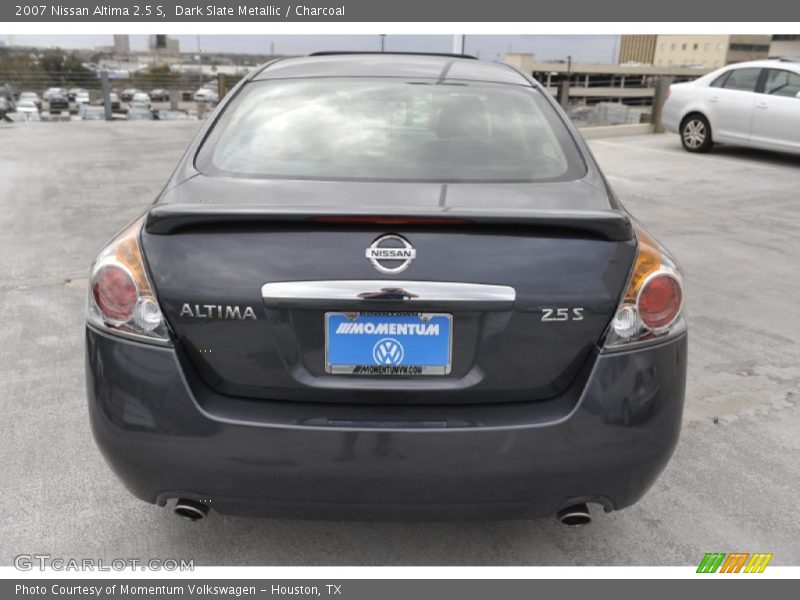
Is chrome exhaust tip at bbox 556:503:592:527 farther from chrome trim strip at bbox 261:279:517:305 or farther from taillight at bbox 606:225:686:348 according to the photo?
chrome trim strip at bbox 261:279:517:305

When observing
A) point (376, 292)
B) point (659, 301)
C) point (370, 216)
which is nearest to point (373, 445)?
point (376, 292)

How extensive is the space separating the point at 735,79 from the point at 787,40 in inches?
4740

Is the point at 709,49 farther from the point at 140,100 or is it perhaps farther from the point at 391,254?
the point at 391,254

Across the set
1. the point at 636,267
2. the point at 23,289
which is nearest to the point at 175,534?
the point at 636,267

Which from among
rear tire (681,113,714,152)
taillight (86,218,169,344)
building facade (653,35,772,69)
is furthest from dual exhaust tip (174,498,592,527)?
building facade (653,35,772,69)

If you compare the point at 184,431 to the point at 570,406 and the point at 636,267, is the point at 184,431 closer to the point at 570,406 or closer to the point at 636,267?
the point at 570,406

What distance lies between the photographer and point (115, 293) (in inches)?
85.5

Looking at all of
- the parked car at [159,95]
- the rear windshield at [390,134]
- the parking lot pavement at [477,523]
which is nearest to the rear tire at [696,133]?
the parking lot pavement at [477,523]

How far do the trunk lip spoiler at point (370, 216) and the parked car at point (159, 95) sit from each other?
21.8 metres

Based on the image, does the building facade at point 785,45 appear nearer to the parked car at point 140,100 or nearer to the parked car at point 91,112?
the parked car at point 140,100

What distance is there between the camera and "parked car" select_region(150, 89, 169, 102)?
22361 mm

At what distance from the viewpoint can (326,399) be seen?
211 centimetres

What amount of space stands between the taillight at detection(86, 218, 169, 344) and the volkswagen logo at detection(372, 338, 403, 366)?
1.90ft

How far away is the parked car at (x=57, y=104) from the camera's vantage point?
21.3 meters
